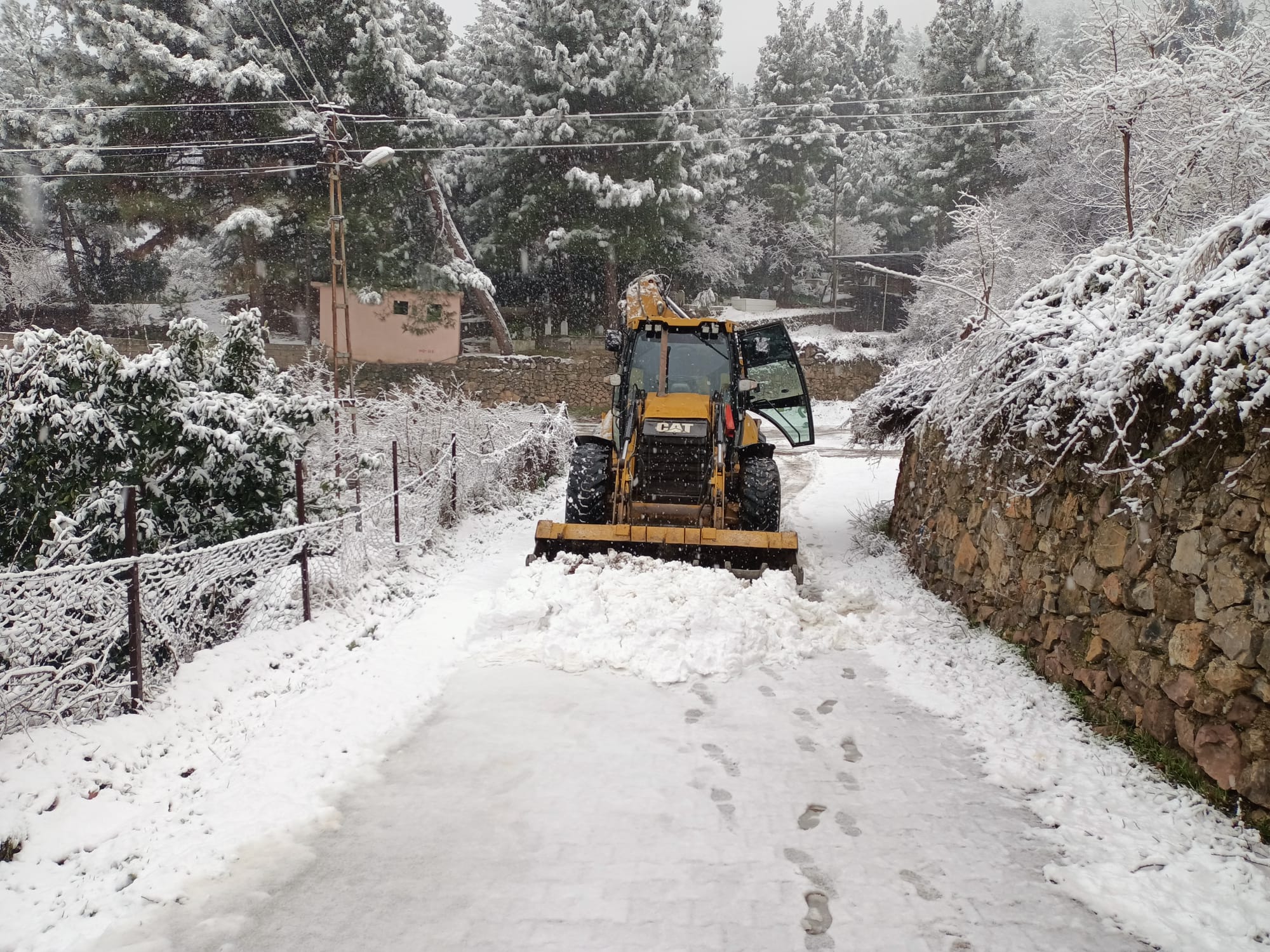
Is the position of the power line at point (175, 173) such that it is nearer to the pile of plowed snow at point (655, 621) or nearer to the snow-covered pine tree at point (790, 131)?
the pile of plowed snow at point (655, 621)

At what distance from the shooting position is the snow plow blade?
792 centimetres

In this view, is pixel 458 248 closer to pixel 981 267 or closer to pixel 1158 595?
pixel 981 267

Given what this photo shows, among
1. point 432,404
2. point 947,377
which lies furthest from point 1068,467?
point 432,404

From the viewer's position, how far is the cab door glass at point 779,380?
32.5 ft

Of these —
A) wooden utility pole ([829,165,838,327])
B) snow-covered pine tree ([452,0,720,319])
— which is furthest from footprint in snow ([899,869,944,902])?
wooden utility pole ([829,165,838,327])

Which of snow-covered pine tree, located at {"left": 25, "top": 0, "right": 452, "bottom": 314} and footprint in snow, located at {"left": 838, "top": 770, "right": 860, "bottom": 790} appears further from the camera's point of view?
snow-covered pine tree, located at {"left": 25, "top": 0, "right": 452, "bottom": 314}

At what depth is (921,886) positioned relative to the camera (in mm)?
3611

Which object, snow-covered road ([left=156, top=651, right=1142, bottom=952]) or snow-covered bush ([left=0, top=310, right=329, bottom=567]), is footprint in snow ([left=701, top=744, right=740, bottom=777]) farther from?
snow-covered bush ([left=0, top=310, right=329, bottom=567])

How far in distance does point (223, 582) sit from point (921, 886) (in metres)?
5.03

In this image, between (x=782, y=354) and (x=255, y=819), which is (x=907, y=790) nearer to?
(x=255, y=819)

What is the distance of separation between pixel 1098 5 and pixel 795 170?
1277 inches

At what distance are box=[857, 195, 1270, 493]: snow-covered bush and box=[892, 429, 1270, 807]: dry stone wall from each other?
225 mm

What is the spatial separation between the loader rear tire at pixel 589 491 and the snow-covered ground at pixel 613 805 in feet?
7.70

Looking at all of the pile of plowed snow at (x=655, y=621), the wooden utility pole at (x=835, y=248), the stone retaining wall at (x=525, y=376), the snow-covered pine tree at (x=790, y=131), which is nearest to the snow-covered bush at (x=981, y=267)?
the pile of plowed snow at (x=655, y=621)
